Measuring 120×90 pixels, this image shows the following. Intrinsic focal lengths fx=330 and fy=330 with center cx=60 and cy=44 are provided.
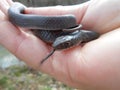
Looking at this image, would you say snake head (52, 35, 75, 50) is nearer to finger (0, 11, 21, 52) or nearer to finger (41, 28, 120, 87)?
finger (41, 28, 120, 87)

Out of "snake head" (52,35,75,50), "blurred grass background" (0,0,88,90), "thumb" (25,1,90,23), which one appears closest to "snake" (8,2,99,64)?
"snake head" (52,35,75,50)

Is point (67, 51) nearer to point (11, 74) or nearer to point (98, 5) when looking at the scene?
point (98, 5)

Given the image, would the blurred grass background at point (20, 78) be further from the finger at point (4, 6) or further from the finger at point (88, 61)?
the finger at point (88, 61)

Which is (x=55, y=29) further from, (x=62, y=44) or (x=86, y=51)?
(x=86, y=51)

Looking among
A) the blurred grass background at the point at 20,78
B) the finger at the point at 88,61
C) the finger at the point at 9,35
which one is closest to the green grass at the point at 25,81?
the blurred grass background at the point at 20,78

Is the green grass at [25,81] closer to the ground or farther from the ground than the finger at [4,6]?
closer to the ground

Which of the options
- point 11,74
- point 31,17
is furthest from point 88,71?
point 11,74
